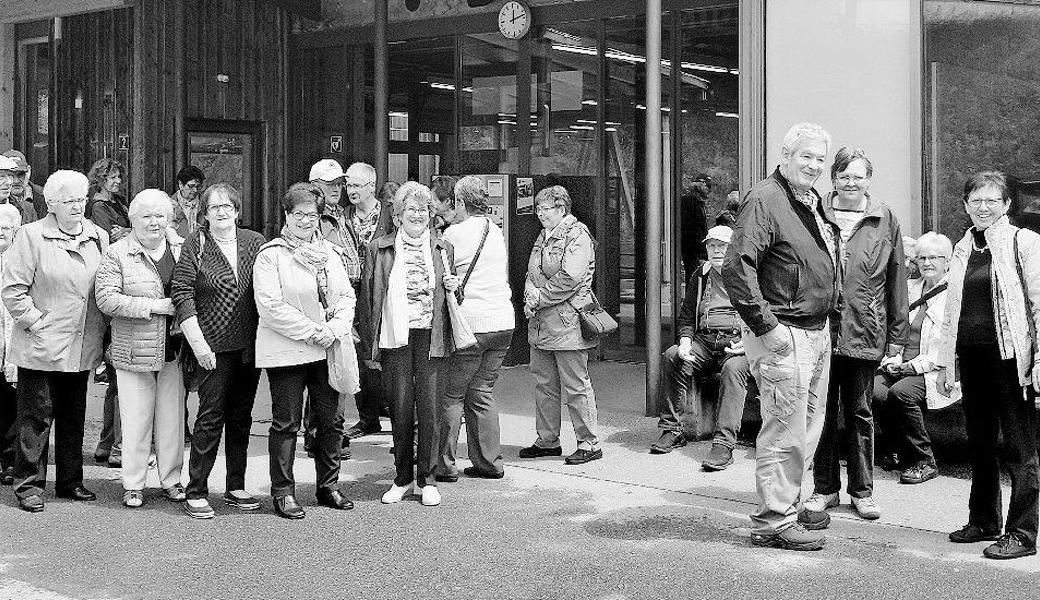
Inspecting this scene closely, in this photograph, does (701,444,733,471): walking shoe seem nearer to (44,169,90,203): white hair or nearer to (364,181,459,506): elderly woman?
(364,181,459,506): elderly woman

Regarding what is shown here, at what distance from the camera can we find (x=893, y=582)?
5.75 m

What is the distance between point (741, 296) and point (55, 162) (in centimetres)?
1196

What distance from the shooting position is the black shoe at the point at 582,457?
27.6ft

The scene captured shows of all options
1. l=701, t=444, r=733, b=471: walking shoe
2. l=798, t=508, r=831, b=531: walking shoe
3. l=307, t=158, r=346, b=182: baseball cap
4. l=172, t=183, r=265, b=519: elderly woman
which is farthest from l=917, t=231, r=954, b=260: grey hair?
l=172, t=183, r=265, b=519: elderly woman

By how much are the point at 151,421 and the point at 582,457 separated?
2632 mm

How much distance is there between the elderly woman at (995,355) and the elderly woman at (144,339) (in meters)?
4.07

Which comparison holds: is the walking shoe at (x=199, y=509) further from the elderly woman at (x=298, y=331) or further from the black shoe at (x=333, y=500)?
the black shoe at (x=333, y=500)

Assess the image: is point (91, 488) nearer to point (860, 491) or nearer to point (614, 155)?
point (860, 491)

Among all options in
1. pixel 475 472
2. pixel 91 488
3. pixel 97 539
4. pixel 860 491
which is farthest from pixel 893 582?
pixel 91 488

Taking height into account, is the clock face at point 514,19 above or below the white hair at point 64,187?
above

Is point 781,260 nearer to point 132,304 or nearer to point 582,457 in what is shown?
point 582,457

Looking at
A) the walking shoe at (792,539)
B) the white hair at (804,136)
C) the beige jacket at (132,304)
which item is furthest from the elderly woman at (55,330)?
the white hair at (804,136)

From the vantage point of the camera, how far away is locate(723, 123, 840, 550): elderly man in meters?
6.18

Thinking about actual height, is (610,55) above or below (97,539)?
above
